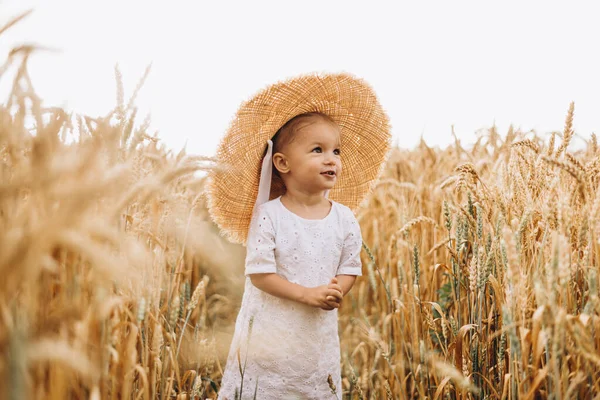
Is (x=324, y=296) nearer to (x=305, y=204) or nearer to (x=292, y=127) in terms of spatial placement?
(x=305, y=204)

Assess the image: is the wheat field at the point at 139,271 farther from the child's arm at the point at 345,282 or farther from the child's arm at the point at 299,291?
the child's arm at the point at 345,282

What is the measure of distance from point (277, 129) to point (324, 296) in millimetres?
761

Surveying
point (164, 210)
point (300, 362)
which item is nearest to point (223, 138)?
point (164, 210)

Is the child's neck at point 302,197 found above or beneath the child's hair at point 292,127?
beneath

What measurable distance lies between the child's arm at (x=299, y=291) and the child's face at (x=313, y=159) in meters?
0.42

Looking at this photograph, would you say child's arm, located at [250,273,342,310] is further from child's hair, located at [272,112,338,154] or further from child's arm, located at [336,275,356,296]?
child's hair, located at [272,112,338,154]

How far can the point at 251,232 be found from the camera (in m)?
2.14

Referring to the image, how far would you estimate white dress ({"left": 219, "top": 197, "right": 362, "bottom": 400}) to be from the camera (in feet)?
Result: 6.64

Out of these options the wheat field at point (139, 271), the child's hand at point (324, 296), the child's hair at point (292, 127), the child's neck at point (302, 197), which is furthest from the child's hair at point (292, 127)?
the child's hand at point (324, 296)

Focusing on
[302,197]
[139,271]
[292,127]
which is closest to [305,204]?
[302,197]

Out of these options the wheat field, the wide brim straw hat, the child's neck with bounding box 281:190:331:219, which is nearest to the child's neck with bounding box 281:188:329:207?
the child's neck with bounding box 281:190:331:219

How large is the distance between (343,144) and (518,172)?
82cm

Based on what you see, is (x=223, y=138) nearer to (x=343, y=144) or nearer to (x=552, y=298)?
(x=343, y=144)

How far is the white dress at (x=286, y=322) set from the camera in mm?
2023
